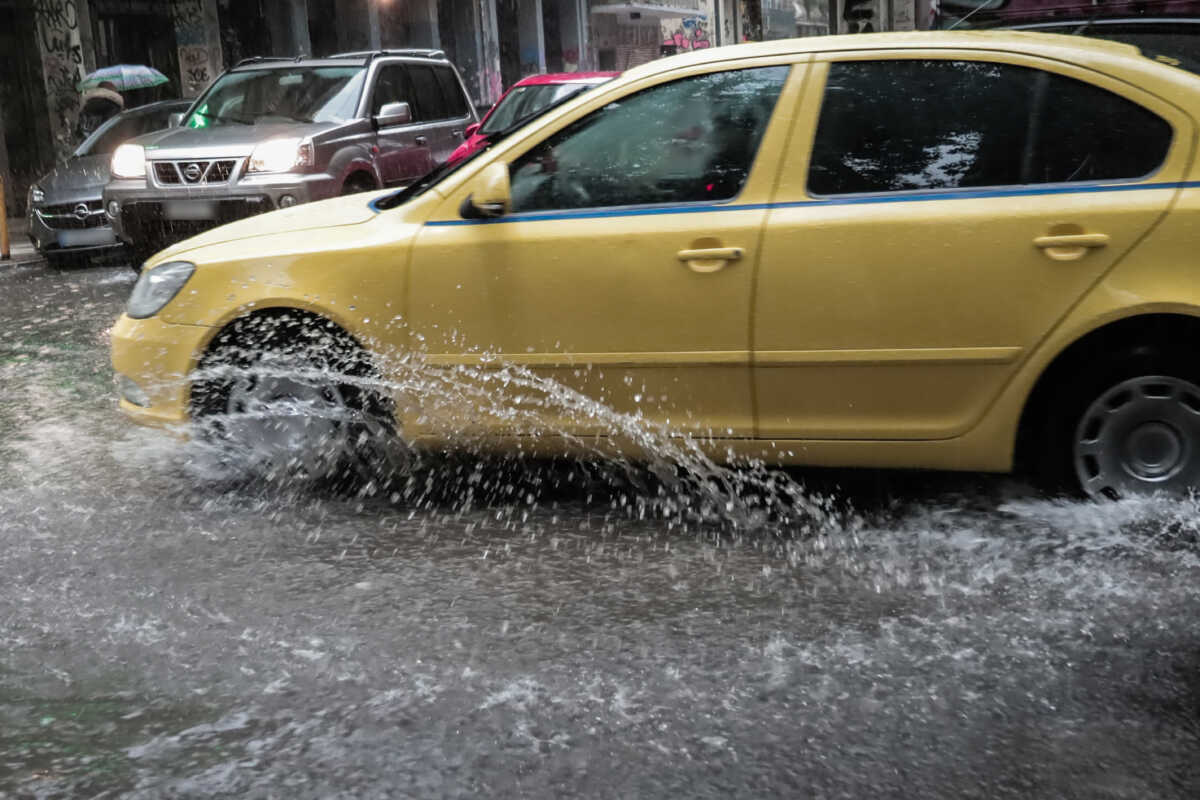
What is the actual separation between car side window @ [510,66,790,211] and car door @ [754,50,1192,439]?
7.2 inches

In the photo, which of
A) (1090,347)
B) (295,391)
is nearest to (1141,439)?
(1090,347)

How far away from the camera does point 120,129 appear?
648 inches

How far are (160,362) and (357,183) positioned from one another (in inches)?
298

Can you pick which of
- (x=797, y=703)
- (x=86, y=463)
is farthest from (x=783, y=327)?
(x=86, y=463)

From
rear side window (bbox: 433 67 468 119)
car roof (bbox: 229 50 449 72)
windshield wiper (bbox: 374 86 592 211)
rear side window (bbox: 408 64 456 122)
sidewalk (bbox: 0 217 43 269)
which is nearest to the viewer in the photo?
windshield wiper (bbox: 374 86 592 211)

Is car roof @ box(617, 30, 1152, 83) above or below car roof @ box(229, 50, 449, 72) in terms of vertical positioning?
below

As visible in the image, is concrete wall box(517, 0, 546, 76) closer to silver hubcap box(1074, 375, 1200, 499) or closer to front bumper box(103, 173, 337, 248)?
front bumper box(103, 173, 337, 248)

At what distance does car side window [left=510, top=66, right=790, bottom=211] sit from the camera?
4797mm

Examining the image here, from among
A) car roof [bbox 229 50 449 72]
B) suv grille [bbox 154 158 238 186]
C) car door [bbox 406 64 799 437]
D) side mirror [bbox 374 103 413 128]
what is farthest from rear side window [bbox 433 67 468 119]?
car door [bbox 406 64 799 437]

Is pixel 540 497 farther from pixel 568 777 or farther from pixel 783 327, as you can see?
pixel 568 777

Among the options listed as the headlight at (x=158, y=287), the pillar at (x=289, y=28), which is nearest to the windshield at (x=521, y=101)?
the headlight at (x=158, y=287)

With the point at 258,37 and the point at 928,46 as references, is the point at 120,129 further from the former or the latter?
the point at 928,46

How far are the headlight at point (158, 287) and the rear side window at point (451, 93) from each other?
9822 millimetres

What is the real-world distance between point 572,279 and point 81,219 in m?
11.4
